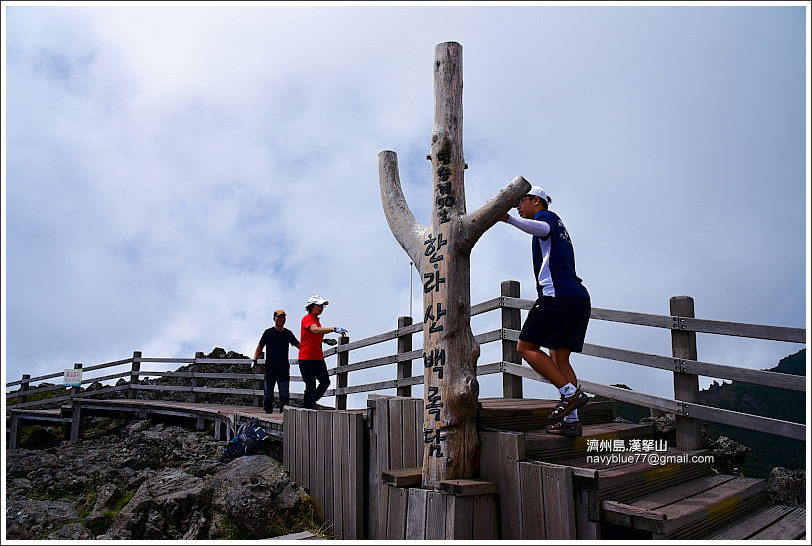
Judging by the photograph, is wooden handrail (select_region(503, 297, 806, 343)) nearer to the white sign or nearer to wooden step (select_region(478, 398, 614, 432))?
wooden step (select_region(478, 398, 614, 432))

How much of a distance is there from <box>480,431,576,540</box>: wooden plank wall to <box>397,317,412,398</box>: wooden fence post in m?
3.72

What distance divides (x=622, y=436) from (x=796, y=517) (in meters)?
1.37

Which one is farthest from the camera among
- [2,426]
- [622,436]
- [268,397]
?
[268,397]

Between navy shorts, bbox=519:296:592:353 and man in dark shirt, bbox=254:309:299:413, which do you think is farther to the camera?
man in dark shirt, bbox=254:309:299:413

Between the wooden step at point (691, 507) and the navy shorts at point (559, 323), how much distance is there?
4.09 ft

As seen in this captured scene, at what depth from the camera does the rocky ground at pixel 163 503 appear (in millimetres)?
5840

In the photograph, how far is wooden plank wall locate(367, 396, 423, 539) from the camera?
5.18m

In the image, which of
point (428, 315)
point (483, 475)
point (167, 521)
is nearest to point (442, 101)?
point (428, 315)

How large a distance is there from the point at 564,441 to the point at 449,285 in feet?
5.15

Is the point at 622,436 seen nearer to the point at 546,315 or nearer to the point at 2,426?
the point at 546,315

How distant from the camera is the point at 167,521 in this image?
19.6 feet

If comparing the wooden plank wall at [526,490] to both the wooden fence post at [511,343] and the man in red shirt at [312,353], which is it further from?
the man in red shirt at [312,353]

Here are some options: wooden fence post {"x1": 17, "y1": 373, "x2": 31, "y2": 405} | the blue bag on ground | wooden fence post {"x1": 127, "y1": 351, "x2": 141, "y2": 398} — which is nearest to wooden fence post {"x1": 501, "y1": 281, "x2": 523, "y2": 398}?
the blue bag on ground

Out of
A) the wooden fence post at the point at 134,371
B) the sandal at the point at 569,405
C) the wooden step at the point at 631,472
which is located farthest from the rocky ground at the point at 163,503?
the wooden fence post at the point at 134,371
